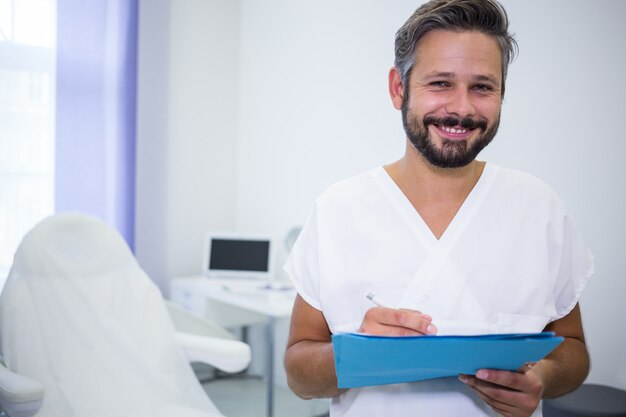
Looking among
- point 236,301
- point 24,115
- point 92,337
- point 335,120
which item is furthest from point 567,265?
point 24,115

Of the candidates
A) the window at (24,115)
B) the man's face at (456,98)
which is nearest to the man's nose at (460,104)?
the man's face at (456,98)

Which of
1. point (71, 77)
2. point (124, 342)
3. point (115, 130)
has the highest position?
point (71, 77)

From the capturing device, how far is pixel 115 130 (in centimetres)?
310

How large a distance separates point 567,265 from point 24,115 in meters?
2.62

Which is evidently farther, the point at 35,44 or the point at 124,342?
the point at 35,44

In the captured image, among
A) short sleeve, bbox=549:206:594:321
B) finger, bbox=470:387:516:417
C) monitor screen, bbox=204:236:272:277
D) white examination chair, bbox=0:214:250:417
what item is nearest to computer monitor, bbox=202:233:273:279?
monitor screen, bbox=204:236:272:277

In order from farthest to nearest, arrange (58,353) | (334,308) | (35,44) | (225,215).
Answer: (225,215) → (35,44) → (58,353) → (334,308)

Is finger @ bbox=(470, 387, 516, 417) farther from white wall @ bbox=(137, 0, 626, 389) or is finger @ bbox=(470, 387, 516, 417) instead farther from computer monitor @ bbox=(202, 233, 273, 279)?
computer monitor @ bbox=(202, 233, 273, 279)

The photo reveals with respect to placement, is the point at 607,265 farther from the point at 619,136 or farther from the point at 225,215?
the point at 225,215

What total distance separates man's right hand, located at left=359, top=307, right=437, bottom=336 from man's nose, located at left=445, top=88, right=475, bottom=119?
13.8 inches

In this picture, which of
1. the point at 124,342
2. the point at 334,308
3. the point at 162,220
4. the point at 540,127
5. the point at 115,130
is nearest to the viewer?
the point at 334,308

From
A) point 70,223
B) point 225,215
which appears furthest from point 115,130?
point 70,223

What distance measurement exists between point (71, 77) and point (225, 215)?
1.22 metres

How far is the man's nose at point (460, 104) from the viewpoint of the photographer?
99 cm
